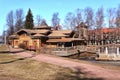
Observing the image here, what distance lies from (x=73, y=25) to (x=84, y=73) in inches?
3637

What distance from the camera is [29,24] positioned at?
11894cm

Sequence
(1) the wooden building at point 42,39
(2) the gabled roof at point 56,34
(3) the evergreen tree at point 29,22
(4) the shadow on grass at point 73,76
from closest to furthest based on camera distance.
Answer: (4) the shadow on grass at point 73,76, (1) the wooden building at point 42,39, (2) the gabled roof at point 56,34, (3) the evergreen tree at point 29,22

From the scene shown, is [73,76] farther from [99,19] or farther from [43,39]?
[99,19]

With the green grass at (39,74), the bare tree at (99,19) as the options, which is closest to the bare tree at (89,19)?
the bare tree at (99,19)

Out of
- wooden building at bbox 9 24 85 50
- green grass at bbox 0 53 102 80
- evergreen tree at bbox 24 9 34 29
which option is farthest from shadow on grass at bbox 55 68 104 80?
evergreen tree at bbox 24 9 34 29

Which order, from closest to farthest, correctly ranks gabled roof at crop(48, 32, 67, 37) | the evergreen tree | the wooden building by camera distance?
the wooden building < gabled roof at crop(48, 32, 67, 37) < the evergreen tree

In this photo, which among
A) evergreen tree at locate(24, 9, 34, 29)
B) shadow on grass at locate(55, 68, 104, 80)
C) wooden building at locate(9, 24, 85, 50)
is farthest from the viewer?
evergreen tree at locate(24, 9, 34, 29)

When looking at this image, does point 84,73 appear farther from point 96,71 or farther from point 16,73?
point 16,73

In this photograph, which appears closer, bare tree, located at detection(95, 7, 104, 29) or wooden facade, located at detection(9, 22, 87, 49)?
wooden facade, located at detection(9, 22, 87, 49)

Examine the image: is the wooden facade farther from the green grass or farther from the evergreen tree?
the green grass

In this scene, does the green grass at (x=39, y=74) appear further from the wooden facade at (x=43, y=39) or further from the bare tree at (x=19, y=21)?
the bare tree at (x=19, y=21)

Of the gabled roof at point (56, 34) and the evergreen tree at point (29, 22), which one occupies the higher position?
the evergreen tree at point (29, 22)

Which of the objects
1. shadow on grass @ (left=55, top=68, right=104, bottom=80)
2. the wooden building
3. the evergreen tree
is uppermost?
the evergreen tree

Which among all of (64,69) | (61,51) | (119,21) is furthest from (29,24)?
(64,69)
